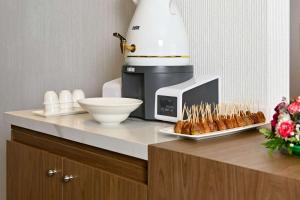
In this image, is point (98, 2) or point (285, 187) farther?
point (98, 2)

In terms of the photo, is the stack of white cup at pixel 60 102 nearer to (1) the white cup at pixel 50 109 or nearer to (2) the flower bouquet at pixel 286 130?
(1) the white cup at pixel 50 109

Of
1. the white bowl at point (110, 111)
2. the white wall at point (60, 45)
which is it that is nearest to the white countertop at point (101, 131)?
the white bowl at point (110, 111)

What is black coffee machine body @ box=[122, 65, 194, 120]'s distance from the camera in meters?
1.38

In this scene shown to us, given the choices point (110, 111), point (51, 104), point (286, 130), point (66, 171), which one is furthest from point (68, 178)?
point (286, 130)

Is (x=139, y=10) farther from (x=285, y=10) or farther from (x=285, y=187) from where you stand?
(x=285, y=187)

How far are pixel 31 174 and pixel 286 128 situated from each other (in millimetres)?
941

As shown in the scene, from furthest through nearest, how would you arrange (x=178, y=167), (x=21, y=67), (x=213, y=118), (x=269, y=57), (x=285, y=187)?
(x=21, y=67)
(x=269, y=57)
(x=213, y=118)
(x=178, y=167)
(x=285, y=187)

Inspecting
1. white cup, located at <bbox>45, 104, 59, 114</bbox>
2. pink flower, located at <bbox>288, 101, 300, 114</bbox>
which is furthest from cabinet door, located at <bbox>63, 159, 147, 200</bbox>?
pink flower, located at <bbox>288, 101, 300, 114</bbox>

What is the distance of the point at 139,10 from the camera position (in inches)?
58.1

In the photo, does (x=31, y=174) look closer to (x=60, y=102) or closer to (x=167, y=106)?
(x=60, y=102)

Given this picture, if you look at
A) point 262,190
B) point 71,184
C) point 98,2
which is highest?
point 98,2

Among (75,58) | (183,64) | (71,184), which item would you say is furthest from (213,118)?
(75,58)

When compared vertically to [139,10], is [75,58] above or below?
below

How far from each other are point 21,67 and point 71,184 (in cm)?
95
